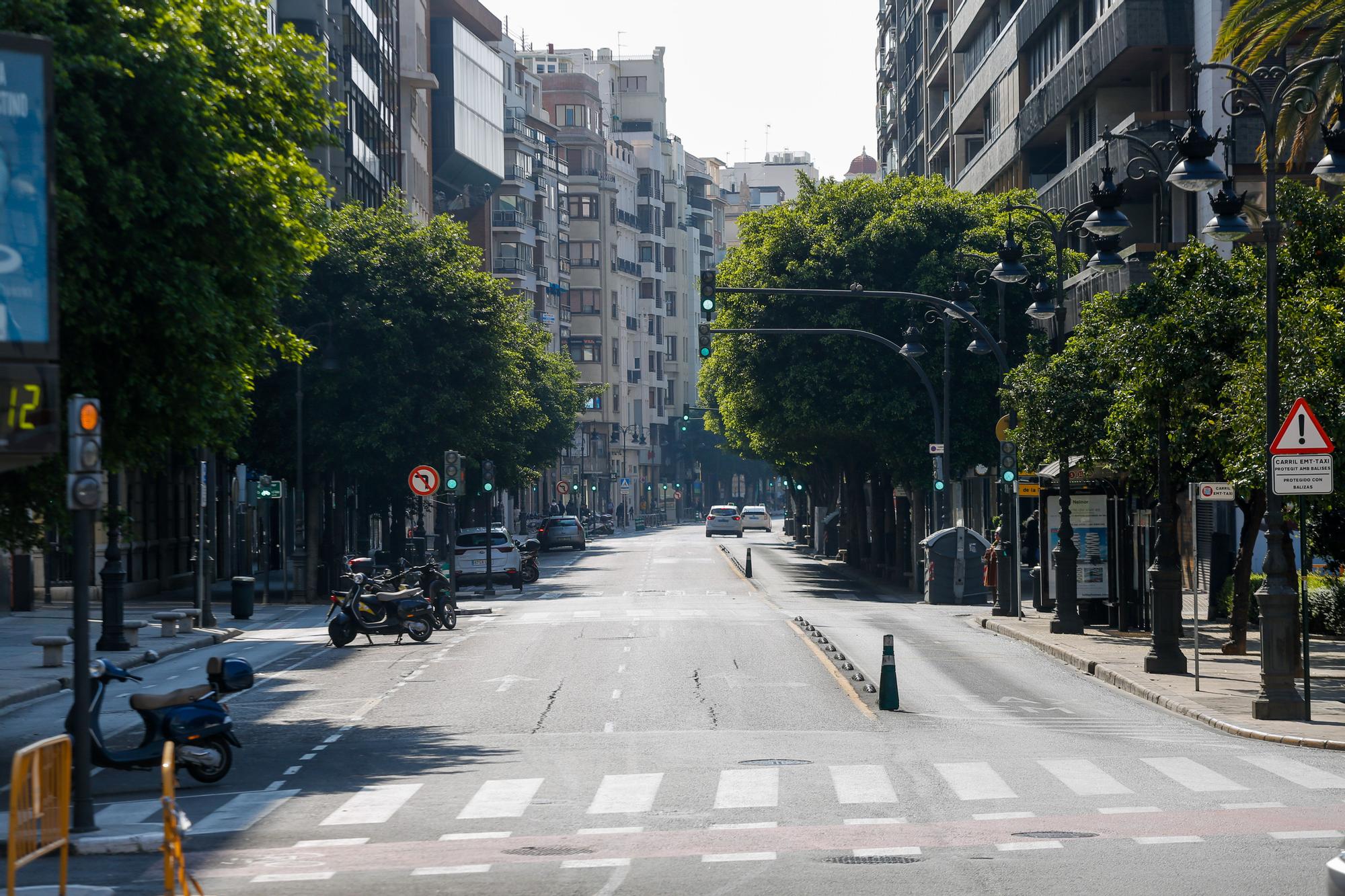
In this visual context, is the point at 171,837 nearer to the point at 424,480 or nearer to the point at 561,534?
the point at 424,480

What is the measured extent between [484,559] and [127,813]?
39810 millimetres

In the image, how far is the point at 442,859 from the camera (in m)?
12.0

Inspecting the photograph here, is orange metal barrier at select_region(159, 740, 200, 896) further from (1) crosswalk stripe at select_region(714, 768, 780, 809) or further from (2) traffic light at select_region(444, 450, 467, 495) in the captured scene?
(2) traffic light at select_region(444, 450, 467, 495)

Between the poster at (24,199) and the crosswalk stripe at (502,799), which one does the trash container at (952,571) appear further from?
the poster at (24,199)

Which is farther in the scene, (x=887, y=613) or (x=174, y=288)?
(x=887, y=613)

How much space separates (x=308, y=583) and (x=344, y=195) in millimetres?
24340

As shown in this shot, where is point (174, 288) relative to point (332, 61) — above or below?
below

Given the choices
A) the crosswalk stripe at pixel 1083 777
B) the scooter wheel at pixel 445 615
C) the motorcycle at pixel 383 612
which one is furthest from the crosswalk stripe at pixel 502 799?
the scooter wheel at pixel 445 615

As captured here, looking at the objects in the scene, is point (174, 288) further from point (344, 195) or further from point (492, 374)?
point (344, 195)

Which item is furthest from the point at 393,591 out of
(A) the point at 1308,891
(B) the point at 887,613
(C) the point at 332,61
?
(C) the point at 332,61

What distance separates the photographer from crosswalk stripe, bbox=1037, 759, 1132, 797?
14838mm

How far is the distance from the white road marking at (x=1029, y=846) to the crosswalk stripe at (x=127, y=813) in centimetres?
632

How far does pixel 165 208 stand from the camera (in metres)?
19.3

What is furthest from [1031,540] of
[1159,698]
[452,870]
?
[452,870]
